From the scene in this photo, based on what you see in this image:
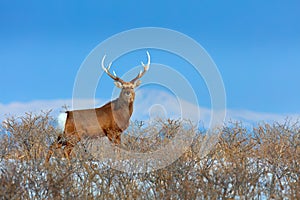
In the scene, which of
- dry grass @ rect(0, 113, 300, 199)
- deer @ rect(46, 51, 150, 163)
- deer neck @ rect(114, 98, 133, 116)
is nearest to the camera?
dry grass @ rect(0, 113, 300, 199)

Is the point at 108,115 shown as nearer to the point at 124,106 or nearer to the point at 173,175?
the point at 124,106

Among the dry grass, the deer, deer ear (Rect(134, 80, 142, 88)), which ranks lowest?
the dry grass

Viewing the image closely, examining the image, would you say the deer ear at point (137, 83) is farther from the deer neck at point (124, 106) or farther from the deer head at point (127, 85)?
the deer neck at point (124, 106)

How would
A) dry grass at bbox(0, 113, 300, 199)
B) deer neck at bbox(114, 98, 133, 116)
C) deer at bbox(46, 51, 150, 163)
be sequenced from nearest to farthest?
dry grass at bbox(0, 113, 300, 199)
deer at bbox(46, 51, 150, 163)
deer neck at bbox(114, 98, 133, 116)

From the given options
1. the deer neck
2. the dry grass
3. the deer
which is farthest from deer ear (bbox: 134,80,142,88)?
the dry grass

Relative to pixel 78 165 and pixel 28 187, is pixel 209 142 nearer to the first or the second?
pixel 78 165

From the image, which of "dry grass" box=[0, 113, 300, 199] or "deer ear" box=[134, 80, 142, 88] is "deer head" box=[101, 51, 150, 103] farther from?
"dry grass" box=[0, 113, 300, 199]

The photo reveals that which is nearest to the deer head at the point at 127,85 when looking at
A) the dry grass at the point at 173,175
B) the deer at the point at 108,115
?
the deer at the point at 108,115

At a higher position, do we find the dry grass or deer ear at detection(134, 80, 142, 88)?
deer ear at detection(134, 80, 142, 88)

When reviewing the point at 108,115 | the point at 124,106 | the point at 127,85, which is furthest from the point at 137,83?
the point at 108,115

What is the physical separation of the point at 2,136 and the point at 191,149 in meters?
3.28

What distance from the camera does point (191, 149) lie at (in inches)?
278

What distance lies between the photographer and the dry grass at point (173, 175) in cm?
617

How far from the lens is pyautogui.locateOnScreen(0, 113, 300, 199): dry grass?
617 centimetres
